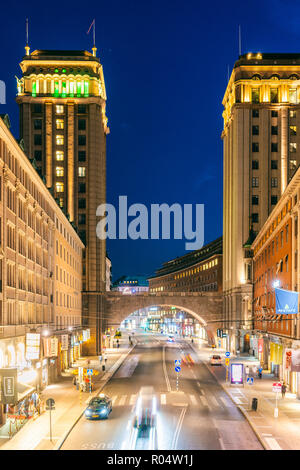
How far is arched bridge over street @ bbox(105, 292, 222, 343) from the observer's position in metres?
115

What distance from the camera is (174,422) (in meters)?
37.0

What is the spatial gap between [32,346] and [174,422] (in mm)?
13877

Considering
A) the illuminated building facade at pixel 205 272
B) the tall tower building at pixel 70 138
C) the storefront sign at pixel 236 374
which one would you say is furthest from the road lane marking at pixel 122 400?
the illuminated building facade at pixel 205 272

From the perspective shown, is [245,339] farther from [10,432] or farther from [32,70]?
[10,432]

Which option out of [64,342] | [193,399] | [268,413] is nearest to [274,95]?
[64,342]

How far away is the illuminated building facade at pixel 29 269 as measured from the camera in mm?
40688

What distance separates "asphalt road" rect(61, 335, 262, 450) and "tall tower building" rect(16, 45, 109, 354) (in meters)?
40.3

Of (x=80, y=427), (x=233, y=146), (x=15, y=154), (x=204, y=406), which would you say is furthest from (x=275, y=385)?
(x=233, y=146)

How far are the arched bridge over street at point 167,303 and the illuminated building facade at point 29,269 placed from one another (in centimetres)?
3841

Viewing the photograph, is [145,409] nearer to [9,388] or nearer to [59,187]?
[9,388]

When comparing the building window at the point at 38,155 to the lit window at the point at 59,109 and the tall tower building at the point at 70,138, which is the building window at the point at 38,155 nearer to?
the tall tower building at the point at 70,138

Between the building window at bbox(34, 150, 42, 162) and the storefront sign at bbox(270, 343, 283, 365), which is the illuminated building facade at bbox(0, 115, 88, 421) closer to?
the storefront sign at bbox(270, 343, 283, 365)

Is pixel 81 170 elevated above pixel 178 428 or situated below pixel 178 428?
above

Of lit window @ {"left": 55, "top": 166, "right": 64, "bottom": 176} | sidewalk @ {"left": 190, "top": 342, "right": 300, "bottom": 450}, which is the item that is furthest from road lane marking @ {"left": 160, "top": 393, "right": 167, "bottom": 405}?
lit window @ {"left": 55, "top": 166, "right": 64, "bottom": 176}
